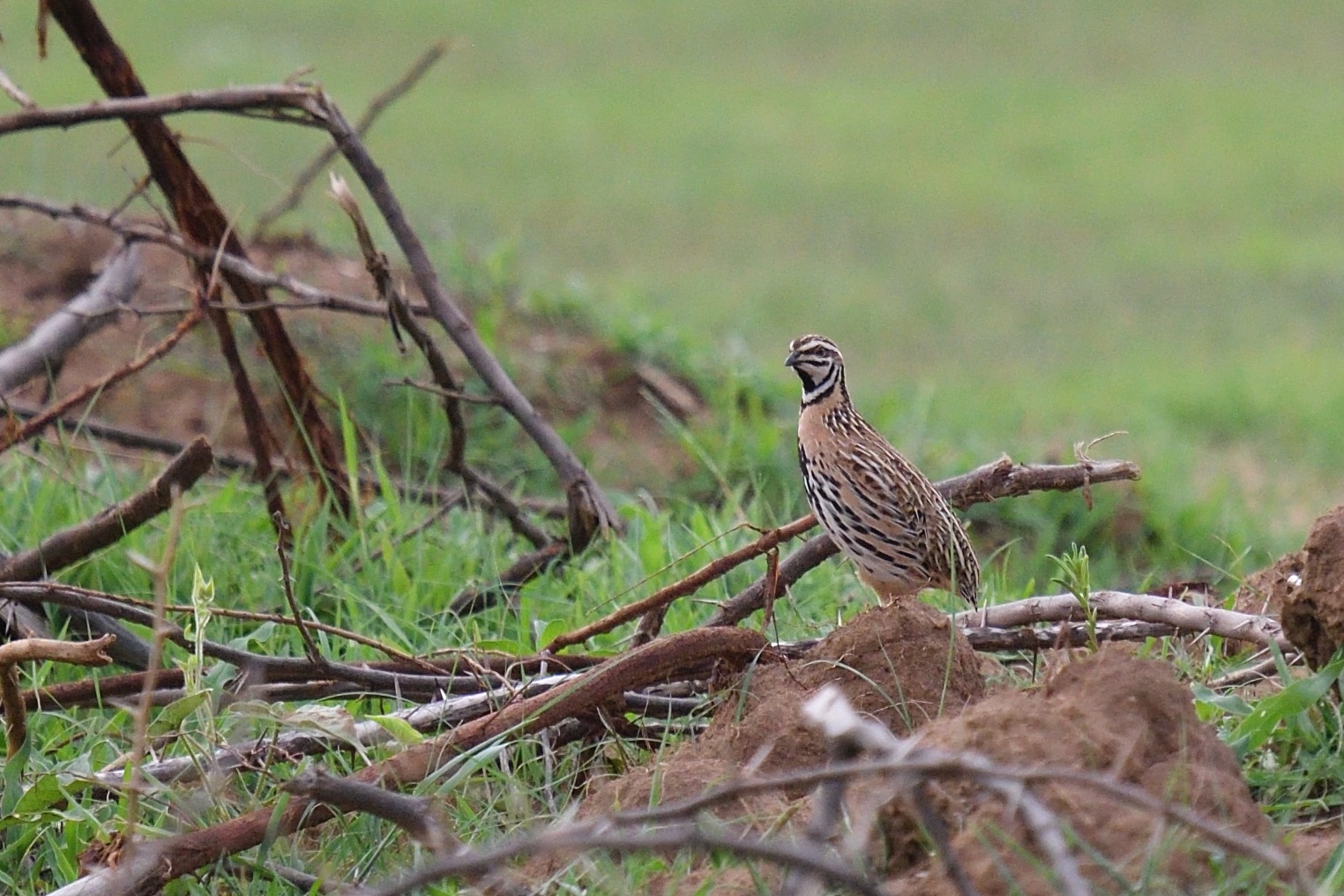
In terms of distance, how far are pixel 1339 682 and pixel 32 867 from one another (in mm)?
2241

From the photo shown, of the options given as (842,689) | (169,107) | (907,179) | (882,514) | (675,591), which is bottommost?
(907,179)

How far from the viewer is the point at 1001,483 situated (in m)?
3.41

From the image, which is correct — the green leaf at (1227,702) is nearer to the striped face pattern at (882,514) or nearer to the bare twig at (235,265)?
the striped face pattern at (882,514)

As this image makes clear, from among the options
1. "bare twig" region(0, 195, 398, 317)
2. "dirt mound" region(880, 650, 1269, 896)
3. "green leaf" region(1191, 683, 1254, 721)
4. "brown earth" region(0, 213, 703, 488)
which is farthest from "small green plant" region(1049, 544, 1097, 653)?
"brown earth" region(0, 213, 703, 488)

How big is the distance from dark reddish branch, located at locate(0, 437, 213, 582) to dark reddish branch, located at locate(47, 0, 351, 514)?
62 cm

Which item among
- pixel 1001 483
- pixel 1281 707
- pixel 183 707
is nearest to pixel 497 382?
pixel 1001 483

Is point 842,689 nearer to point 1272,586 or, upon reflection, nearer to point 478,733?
point 478,733

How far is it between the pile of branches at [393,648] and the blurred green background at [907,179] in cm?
101

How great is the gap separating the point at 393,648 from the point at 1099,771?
1432mm

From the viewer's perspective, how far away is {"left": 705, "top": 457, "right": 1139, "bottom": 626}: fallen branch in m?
3.29

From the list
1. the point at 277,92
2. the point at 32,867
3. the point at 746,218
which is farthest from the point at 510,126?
the point at 32,867

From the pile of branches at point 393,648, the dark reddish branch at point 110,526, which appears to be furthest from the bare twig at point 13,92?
the dark reddish branch at point 110,526

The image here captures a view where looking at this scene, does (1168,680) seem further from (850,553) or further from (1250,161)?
(1250,161)

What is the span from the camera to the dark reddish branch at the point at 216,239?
14.7 feet
